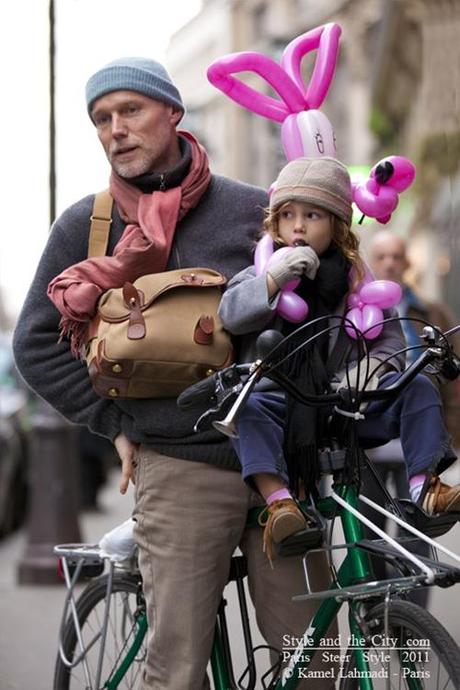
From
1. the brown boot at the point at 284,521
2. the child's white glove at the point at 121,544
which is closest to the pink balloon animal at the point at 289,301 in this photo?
the brown boot at the point at 284,521

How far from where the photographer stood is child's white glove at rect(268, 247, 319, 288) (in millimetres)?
3713

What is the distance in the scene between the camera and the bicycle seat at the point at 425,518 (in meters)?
3.71

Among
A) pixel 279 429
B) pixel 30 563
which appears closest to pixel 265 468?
pixel 279 429

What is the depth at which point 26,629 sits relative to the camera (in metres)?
8.26

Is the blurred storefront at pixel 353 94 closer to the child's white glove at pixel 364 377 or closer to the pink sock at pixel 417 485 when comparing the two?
the child's white glove at pixel 364 377

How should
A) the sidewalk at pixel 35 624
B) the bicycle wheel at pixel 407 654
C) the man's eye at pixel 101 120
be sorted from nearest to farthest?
1. the bicycle wheel at pixel 407 654
2. the man's eye at pixel 101 120
3. the sidewalk at pixel 35 624

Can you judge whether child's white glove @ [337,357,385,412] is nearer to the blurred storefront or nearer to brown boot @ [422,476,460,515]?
brown boot @ [422,476,460,515]

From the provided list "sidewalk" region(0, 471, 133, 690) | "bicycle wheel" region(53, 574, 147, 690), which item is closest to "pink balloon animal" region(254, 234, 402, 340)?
"bicycle wheel" region(53, 574, 147, 690)

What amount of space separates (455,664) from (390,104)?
35.3 meters

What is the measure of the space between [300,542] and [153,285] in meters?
0.79

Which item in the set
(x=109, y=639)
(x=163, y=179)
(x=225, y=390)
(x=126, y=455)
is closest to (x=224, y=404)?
(x=225, y=390)

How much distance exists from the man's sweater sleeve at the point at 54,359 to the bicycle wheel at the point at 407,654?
1078mm

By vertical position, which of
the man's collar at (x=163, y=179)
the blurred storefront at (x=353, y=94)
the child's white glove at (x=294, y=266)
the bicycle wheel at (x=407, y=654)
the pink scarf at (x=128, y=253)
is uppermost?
the blurred storefront at (x=353, y=94)

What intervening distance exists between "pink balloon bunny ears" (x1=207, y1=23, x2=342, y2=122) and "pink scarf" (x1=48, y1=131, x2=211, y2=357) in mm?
283
